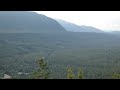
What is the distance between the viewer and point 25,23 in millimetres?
182750

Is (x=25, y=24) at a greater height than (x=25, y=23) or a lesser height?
lesser

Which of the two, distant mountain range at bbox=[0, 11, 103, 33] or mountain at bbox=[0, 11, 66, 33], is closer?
distant mountain range at bbox=[0, 11, 103, 33]

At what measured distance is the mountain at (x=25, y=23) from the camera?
16838 cm

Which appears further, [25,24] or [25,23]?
[25,23]

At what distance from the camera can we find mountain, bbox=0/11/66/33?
552 feet

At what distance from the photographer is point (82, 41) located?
527ft

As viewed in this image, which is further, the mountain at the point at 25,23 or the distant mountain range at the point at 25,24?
the mountain at the point at 25,23
